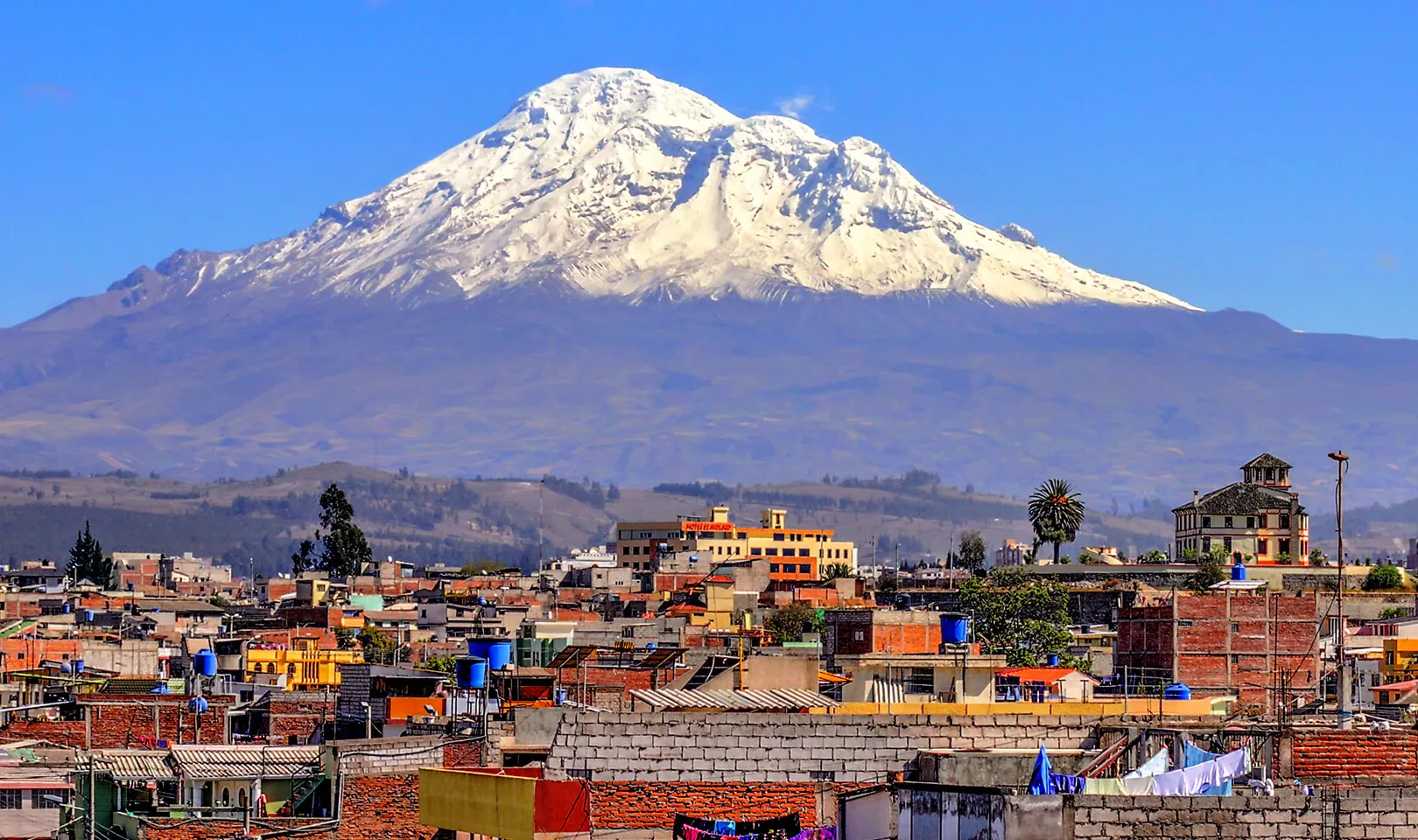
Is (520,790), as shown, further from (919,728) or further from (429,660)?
(429,660)

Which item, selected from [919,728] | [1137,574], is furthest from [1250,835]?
[1137,574]

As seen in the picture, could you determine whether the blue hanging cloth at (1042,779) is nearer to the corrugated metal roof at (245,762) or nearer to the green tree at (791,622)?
the corrugated metal roof at (245,762)

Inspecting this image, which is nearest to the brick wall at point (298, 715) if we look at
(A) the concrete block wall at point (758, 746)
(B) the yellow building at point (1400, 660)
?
(A) the concrete block wall at point (758, 746)

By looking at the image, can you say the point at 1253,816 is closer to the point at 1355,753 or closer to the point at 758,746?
the point at 1355,753

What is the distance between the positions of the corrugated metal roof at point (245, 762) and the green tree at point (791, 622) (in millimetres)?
56509

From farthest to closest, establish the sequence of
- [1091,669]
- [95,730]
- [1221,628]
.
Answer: [1091,669] < [1221,628] < [95,730]

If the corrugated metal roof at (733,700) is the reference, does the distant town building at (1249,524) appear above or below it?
above

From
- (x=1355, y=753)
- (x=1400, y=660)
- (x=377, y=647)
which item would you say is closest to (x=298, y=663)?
(x=377, y=647)

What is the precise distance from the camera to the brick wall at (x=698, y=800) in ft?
80.0

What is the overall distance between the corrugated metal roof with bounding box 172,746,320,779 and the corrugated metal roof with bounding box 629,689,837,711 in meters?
6.18

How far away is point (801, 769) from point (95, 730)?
901 inches

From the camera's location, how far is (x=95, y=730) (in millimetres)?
44281

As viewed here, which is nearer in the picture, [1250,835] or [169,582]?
[1250,835]

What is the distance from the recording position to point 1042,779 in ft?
62.6
